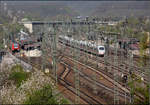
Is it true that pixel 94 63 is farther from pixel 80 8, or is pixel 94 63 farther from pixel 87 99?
pixel 87 99

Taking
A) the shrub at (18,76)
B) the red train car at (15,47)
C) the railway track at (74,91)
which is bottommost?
the railway track at (74,91)

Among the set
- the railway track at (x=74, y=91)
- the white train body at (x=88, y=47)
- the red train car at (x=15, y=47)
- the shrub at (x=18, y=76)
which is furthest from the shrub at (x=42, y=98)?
the red train car at (x=15, y=47)

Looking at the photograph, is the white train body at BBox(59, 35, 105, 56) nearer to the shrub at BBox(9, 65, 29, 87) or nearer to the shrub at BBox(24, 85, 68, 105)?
the shrub at BBox(9, 65, 29, 87)

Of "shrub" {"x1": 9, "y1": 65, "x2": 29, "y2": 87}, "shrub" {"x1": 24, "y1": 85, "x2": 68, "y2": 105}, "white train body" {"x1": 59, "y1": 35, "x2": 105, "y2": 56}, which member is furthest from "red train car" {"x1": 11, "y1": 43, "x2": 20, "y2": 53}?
"shrub" {"x1": 24, "y1": 85, "x2": 68, "y2": 105}

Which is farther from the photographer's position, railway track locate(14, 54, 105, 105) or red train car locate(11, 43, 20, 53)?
red train car locate(11, 43, 20, 53)

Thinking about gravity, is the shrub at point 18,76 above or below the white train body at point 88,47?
below

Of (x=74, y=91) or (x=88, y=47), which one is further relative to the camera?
(x=88, y=47)

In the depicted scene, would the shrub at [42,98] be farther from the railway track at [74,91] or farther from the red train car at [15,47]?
the red train car at [15,47]

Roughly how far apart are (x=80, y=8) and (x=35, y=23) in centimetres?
236

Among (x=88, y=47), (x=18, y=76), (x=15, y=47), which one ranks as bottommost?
(x=18, y=76)

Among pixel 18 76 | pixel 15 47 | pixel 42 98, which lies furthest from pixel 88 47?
pixel 42 98

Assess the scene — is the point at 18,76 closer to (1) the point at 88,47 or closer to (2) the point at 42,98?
(2) the point at 42,98

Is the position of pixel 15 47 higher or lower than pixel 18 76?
higher

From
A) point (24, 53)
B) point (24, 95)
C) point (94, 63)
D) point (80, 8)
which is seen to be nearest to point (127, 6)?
point (80, 8)
